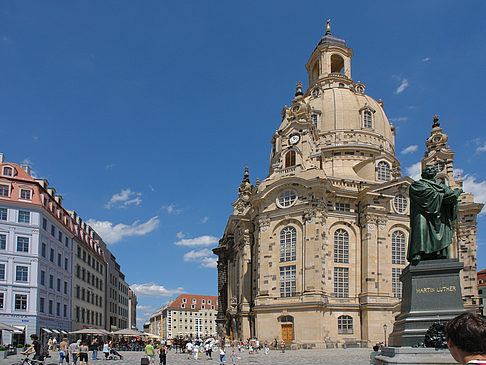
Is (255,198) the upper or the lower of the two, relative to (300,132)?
lower

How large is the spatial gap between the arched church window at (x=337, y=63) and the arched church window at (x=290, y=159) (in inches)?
1141

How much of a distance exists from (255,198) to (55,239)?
2333 cm

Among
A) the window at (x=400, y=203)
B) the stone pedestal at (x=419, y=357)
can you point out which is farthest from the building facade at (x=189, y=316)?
the stone pedestal at (x=419, y=357)

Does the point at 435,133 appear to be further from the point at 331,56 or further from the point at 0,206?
the point at 0,206

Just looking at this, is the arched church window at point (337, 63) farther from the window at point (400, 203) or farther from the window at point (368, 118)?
the window at point (400, 203)

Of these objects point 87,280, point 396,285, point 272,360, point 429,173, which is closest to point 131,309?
point 87,280

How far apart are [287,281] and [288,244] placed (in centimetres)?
418

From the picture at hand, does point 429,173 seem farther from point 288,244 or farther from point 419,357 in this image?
point 288,244

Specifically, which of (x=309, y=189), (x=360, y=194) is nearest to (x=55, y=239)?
(x=309, y=189)

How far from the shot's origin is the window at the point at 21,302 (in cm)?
4678

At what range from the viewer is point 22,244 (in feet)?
157

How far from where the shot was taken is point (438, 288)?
16359 millimetres

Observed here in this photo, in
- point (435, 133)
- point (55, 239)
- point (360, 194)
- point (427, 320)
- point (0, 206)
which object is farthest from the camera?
point (435, 133)

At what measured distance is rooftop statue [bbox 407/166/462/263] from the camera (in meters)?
17.0
